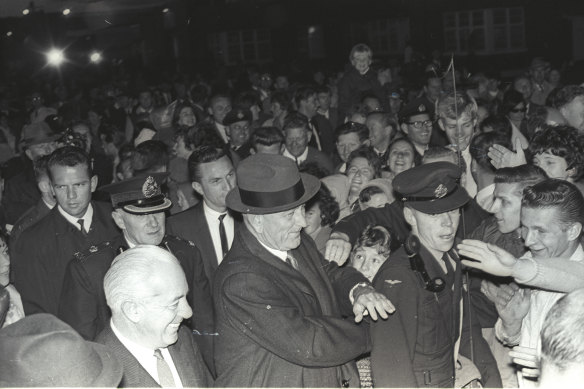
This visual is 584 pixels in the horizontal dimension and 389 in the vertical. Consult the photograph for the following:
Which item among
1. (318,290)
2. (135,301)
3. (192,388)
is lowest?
(192,388)

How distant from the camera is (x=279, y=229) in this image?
3379 mm

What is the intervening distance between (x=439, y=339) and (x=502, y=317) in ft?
1.25

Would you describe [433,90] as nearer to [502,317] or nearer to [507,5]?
[502,317]

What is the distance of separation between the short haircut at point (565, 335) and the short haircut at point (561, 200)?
1328mm

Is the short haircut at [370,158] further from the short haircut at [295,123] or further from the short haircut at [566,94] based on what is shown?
the short haircut at [566,94]

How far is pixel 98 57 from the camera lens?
29.4m

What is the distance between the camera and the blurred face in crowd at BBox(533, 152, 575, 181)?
4.66 meters

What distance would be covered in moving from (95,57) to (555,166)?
2731 cm

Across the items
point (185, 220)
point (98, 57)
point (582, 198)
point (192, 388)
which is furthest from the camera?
point (98, 57)

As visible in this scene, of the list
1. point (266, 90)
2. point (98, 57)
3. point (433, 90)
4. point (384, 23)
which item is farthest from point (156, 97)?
point (384, 23)

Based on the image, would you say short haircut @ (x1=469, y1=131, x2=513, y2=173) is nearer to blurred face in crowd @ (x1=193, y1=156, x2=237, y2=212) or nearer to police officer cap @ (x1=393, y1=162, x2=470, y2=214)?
police officer cap @ (x1=393, y1=162, x2=470, y2=214)

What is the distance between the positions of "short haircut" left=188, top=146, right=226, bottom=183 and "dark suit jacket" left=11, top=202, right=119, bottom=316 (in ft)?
2.38

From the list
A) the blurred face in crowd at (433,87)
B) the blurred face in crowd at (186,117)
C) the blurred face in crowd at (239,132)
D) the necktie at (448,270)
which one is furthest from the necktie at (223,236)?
the blurred face in crowd at (433,87)

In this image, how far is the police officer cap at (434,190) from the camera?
360 cm
